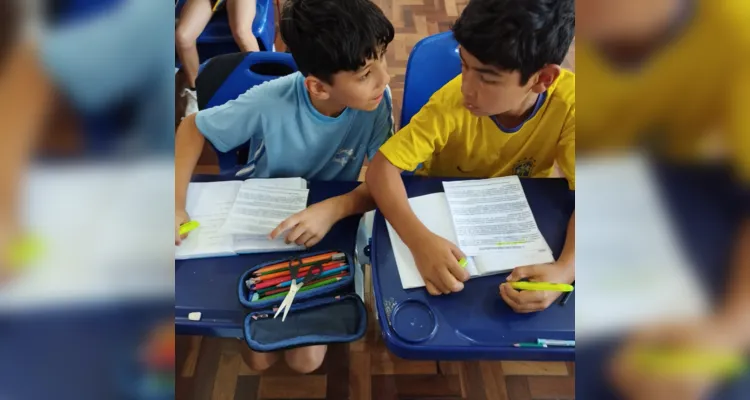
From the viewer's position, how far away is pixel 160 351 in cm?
16

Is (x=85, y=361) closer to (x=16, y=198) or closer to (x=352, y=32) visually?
(x=16, y=198)

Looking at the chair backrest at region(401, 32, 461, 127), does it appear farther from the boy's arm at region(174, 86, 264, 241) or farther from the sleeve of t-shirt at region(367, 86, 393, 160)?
the boy's arm at region(174, 86, 264, 241)

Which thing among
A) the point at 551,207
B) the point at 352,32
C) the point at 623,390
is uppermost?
the point at 623,390

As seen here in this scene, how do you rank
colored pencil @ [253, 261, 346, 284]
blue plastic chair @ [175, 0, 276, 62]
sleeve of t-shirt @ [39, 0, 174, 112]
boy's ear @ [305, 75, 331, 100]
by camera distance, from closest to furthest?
sleeve of t-shirt @ [39, 0, 174, 112] → colored pencil @ [253, 261, 346, 284] → boy's ear @ [305, 75, 331, 100] → blue plastic chair @ [175, 0, 276, 62]

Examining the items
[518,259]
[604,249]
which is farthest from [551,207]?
[604,249]

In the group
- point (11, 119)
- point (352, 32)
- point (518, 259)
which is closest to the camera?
point (11, 119)

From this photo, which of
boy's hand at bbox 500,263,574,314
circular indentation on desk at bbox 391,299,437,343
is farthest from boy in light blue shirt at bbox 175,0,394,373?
boy's hand at bbox 500,263,574,314

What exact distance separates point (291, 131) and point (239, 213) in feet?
0.95

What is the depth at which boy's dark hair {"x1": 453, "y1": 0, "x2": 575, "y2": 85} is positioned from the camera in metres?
0.82

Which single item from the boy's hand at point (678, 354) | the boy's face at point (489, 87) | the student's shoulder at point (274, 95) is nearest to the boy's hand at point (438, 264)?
the boy's face at point (489, 87)

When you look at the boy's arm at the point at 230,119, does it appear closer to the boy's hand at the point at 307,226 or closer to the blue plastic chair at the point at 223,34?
the boy's hand at the point at 307,226

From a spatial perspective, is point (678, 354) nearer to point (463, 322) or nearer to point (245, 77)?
point (463, 322)

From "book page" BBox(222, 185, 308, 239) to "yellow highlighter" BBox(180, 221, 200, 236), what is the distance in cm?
5

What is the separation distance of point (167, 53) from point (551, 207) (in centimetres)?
85
